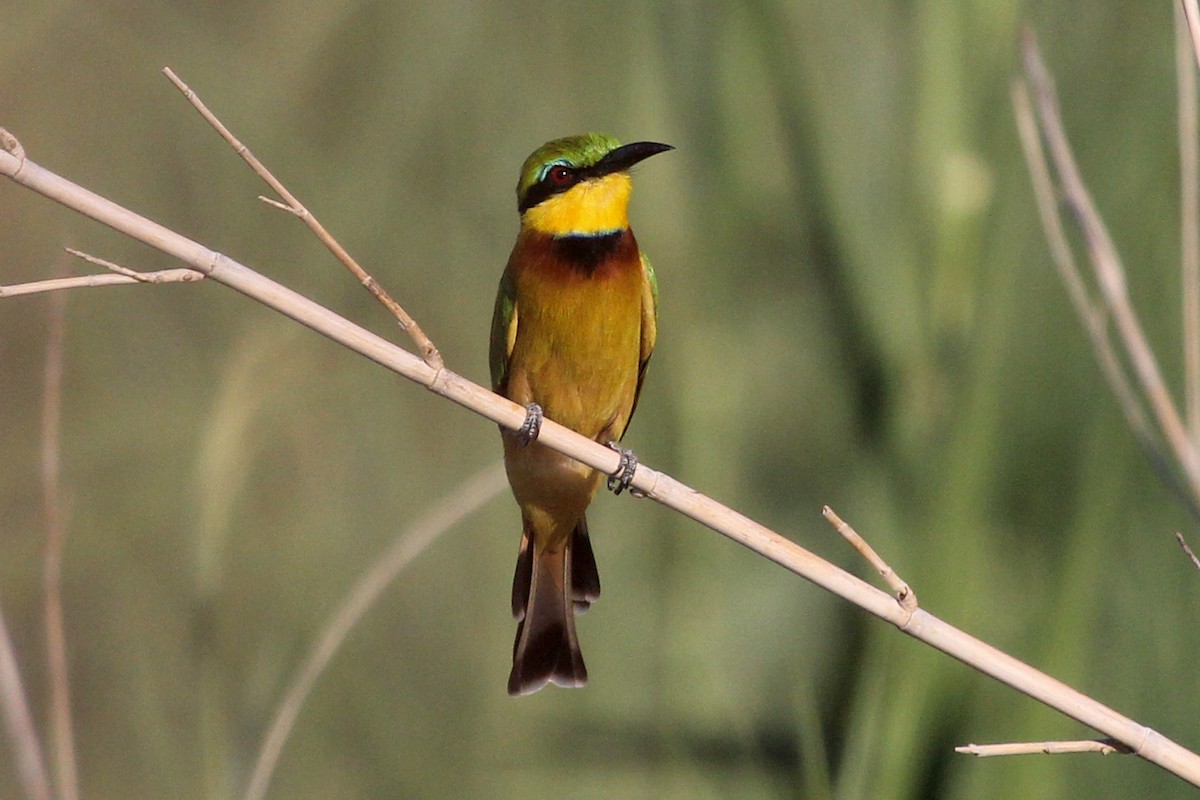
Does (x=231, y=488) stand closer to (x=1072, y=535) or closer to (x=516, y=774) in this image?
(x=516, y=774)

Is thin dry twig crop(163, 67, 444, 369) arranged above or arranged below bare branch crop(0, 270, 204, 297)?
above

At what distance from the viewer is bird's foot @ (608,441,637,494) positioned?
189 centimetres

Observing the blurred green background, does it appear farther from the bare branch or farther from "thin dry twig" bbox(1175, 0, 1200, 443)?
the bare branch

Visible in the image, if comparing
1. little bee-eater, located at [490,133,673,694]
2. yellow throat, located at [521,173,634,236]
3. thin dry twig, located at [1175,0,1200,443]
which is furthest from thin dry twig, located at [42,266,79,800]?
thin dry twig, located at [1175,0,1200,443]

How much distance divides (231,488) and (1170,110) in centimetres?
188

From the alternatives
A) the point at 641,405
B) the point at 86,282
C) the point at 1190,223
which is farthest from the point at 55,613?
the point at 1190,223

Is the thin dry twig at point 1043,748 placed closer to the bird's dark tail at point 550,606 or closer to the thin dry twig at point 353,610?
the thin dry twig at point 353,610

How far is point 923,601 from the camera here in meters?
2.18

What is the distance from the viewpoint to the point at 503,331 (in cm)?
250

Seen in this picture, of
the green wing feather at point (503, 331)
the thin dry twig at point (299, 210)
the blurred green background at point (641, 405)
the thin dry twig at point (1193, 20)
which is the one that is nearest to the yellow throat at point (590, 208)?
the green wing feather at point (503, 331)

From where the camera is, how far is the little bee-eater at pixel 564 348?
2.38 m

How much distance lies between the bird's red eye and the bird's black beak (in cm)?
5

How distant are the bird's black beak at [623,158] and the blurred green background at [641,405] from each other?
0.38 m

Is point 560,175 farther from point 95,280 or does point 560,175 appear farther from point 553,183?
point 95,280
